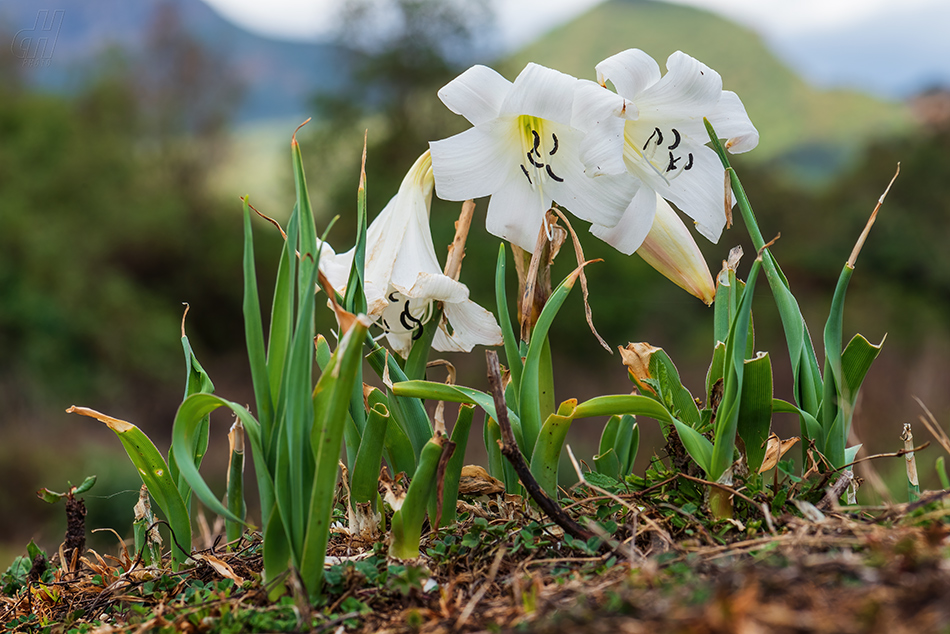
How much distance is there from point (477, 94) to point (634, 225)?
0.95ft

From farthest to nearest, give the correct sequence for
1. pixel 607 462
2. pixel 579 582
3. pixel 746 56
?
pixel 746 56 < pixel 607 462 < pixel 579 582

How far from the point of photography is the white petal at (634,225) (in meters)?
1.04

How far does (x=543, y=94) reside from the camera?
38.4 inches

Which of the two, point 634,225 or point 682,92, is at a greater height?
point 682,92

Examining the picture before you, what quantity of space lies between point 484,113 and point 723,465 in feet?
1.91

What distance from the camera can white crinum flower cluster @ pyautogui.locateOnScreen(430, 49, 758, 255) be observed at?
97 cm

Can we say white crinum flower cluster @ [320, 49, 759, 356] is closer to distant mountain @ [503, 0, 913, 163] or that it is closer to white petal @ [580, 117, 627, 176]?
white petal @ [580, 117, 627, 176]

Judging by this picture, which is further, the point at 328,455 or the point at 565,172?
the point at 565,172

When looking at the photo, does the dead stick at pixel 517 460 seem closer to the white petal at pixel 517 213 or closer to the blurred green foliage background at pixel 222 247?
the white petal at pixel 517 213

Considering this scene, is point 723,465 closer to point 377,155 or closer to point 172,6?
point 377,155

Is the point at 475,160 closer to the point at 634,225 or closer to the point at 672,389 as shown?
the point at 634,225
